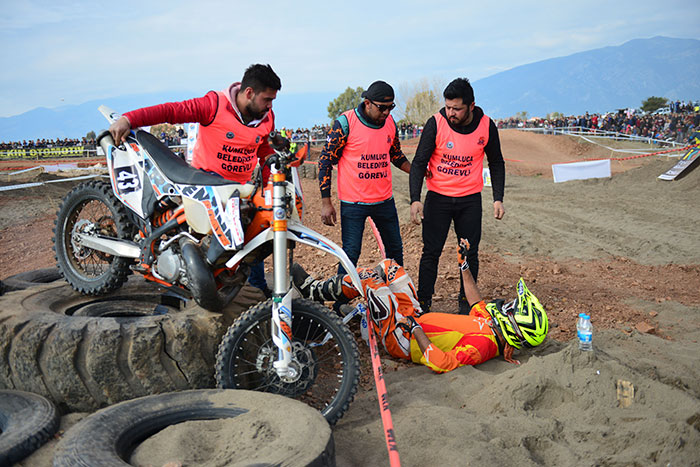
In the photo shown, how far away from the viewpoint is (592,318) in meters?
5.72

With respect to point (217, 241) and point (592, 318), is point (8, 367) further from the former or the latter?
point (592, 318)

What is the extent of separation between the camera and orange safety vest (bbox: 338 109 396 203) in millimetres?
5047

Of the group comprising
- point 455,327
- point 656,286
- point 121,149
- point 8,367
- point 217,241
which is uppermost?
point 121,149

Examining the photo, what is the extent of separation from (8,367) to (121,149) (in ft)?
5.64

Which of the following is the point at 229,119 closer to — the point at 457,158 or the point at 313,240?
the point at 313,240

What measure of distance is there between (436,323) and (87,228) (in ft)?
10.00

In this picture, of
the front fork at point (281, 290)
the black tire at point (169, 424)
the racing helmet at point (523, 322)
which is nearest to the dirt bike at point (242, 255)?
the front fork at point (281, 290)

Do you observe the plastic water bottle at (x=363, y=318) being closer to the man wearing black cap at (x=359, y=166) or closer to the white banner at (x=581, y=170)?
the man wearing black cap at (x=359, y=166)

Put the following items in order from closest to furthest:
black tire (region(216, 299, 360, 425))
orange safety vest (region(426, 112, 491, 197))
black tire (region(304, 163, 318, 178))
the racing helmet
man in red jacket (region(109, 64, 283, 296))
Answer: black tire (region(216, 299, 360, 425)), man in red jacket (region(109, 64, 283, 296)), the racing helmet, orange safety vest (region(426, 112, 491, 197)), black tire (region(304, 163, 318, 178))

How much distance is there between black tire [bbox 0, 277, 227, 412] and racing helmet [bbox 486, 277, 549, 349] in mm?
2297

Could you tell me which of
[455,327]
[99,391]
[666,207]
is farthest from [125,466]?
[666,207]

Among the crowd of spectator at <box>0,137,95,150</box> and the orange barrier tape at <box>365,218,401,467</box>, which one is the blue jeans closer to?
the orange barrier tape at <box>365,218,401,467</box>

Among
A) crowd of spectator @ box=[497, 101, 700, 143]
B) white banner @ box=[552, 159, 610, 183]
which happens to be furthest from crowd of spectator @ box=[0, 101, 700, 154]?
white banner @ box=[552, 159, 610, 183]

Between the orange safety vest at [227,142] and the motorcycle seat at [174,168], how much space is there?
0.31m
